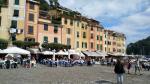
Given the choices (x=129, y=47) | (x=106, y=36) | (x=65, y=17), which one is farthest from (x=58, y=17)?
(x=129, y=47)

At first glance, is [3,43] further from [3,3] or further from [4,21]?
[3,3]

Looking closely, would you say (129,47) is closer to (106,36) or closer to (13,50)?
(106,36)

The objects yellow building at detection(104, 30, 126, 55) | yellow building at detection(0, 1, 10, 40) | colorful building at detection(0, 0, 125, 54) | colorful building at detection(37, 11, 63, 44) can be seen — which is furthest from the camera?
yellow building at detection(104, 30, 126, 55)

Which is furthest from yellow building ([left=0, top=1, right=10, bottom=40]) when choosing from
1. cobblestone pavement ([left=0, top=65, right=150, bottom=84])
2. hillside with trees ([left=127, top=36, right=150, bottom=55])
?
hillside with trees ([left=127, top=36, right=150, bottom=55])

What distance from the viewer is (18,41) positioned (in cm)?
5700

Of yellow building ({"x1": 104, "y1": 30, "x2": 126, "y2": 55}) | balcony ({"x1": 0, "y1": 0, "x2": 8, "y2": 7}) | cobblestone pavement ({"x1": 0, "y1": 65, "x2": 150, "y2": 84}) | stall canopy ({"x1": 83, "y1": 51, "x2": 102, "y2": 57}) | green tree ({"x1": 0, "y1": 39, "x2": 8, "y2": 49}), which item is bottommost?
cobblestone pavement ({"x1": 0, "y1": 65, "x2": 150, "y2": 84})

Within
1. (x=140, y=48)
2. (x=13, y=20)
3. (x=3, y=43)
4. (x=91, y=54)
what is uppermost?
(x=13, y=20)

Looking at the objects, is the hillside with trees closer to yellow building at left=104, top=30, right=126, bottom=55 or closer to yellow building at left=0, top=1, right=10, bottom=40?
yellow building at left=104, top=30, right=126, bottom=55

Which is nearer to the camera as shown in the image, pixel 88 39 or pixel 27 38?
pixel 27 38

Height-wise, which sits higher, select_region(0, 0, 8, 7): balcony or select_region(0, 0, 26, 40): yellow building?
select_region(0, 0, 8, 7): balcony

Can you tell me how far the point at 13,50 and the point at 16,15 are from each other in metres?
22.3

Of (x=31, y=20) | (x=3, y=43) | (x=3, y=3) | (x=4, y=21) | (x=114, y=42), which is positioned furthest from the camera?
(x=114, y=42)

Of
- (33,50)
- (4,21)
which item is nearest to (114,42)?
(33,50)

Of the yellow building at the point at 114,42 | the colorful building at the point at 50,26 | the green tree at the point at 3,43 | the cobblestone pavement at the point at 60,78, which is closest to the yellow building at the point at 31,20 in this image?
the colorful building at the point at 50,26
